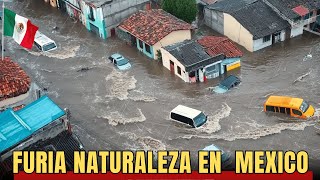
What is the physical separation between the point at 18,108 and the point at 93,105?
7.29 meters

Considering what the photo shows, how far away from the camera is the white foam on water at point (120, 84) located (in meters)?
43.0

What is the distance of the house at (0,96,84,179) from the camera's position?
32469 millimetres

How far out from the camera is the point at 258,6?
49.0m

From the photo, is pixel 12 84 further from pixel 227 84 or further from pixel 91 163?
pixel 227 84

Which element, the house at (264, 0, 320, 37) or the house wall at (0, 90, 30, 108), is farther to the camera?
the house at (264, 0, 320, 37)

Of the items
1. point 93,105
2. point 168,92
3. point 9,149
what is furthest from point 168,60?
point 9,149

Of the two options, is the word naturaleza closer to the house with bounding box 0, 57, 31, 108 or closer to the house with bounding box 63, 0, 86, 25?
the house with bounding box 0, 57, 31, 108

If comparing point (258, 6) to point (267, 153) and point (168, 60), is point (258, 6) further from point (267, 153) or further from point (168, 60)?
point (267, 153)

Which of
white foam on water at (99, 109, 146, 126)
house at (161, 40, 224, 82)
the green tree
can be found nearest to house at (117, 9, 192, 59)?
the green tree

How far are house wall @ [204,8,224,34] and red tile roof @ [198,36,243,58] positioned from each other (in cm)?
497

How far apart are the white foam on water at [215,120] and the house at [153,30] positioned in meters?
9.96

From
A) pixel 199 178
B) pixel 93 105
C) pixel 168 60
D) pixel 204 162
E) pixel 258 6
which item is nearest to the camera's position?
pixel 199 178

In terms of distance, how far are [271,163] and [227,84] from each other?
1262 cm

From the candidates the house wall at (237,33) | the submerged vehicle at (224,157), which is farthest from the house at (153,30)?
the submerged vehicle at (224,157)
